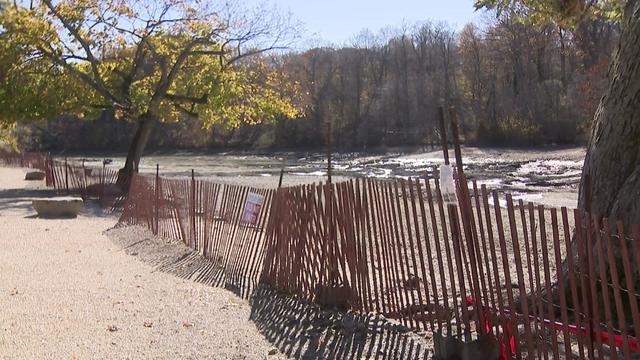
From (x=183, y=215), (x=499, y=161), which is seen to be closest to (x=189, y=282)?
(x=183, y=215)

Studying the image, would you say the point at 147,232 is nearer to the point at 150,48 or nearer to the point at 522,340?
the point at 522,340

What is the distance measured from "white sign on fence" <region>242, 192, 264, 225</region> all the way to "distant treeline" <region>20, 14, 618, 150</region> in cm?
4766

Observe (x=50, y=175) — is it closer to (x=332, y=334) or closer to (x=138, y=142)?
(x=138, y=142)

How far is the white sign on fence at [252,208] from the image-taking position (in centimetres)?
944

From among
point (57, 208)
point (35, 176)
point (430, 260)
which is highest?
point (430, 260)

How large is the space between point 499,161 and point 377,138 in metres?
29.2

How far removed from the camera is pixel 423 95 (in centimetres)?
8138

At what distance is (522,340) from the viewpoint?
5.57 metres

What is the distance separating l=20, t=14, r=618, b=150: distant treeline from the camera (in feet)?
200

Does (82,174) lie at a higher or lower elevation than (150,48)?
lower

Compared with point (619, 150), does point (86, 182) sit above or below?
below

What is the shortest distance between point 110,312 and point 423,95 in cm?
7551

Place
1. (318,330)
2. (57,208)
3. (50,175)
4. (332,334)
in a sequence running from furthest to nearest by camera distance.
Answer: (50,175) → (57,208) → (318,330) → (332,334)

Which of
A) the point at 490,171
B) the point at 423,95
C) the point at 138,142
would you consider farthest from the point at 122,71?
the point at 423,95
